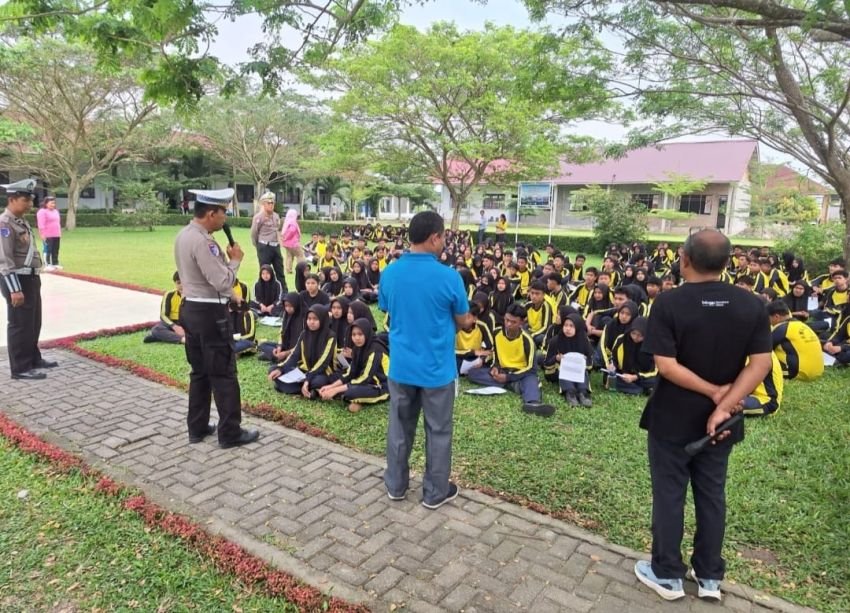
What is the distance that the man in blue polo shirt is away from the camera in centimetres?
310

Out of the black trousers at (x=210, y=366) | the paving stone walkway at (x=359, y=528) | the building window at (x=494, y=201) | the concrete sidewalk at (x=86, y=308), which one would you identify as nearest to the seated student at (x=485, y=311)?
the paving stone walkway at (x=359, y=528)

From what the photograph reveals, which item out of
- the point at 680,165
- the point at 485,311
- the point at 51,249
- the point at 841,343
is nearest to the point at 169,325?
the point at 485,311

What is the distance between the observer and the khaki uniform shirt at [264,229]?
8633 millimetres

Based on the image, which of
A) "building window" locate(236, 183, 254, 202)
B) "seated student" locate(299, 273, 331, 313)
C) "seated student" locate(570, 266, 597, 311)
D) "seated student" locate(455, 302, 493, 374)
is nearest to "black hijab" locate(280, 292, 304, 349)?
"seated student" locate(299, 273, 331, 313)

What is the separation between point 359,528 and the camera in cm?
305

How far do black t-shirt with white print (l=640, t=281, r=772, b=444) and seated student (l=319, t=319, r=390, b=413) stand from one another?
110 inches

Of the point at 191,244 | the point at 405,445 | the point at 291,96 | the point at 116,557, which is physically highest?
the point at 291,96

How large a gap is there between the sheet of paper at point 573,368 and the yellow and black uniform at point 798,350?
7.70 ft

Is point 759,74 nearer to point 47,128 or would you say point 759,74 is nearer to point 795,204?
point 795,204

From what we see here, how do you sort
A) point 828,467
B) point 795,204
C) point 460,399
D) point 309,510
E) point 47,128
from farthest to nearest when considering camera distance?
point 795,204, point 47,128, point 460,399, point 828,467, point 309,510

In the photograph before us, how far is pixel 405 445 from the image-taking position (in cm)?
333

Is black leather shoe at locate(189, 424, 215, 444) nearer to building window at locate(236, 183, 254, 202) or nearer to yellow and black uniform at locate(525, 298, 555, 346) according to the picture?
yellow and black uniform at locate(525, 298, 555, 346)

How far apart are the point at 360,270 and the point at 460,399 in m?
5.45

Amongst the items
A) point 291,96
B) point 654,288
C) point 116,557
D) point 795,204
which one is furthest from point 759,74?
point 291,96
